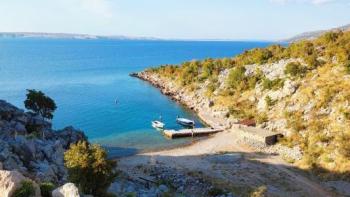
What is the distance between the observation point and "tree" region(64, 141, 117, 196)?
2895cm

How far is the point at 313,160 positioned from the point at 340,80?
67.0 feet

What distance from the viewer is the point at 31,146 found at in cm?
3784

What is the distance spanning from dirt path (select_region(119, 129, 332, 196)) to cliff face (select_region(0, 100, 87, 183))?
880 cm

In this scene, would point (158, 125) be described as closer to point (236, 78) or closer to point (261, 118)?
point (261, 118)

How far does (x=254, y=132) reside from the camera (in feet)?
194

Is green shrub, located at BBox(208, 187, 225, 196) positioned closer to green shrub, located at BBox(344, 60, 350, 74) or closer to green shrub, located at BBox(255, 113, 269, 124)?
green shrub, located at BBox(255, 113, 269, 124)

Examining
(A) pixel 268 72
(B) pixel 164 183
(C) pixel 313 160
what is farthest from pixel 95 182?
(A) pixel 268 72

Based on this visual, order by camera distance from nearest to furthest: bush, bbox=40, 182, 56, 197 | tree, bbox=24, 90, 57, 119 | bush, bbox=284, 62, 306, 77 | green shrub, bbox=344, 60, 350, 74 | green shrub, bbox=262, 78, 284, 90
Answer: bush, bbox=40, 182, 56, 197
tree, bbox=24, 90, 57, 119
green shrub, bbox=344, 60, 350, 74
green shrub, bbox=262, 78, 284, 90
bush, bbox=284, 62, 306, 77

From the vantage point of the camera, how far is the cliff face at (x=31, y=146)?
32812 millimetres

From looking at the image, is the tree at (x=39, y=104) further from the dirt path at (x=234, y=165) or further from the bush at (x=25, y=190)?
the bush at (x=25, y=190)

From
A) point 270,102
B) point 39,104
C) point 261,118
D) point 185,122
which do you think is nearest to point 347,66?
point 270,102

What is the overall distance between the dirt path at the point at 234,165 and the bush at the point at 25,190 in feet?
92.7

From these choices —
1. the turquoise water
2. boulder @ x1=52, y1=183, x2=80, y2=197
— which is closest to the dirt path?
the turquoise water

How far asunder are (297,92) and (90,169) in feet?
153
